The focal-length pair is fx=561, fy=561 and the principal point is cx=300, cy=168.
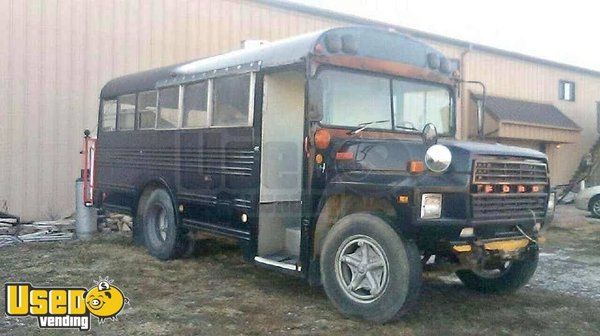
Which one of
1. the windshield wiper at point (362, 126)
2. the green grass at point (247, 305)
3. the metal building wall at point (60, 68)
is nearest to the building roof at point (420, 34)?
the metal building wall at point (60, 68)

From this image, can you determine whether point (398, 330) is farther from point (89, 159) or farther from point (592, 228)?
point (592, 228)

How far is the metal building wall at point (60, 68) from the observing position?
11.1 meters

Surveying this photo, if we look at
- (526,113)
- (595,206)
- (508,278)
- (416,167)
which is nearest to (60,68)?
(416,167)

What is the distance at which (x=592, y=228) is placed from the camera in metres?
12.7

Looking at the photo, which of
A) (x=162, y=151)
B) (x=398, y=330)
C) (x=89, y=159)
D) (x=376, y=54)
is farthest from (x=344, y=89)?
(x=89, y=159)

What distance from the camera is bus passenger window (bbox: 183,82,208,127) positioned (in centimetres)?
698

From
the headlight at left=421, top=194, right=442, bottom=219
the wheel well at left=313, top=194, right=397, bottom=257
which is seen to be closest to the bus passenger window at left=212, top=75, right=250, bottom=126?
the wheel well at left=313, top=194, right=397, bottom=257

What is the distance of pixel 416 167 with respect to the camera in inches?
189

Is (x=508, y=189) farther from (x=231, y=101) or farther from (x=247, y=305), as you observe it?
(x=231, y=101)

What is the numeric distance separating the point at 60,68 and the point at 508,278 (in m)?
9.63

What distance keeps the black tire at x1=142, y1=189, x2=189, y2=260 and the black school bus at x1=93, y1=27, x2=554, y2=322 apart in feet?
0.11

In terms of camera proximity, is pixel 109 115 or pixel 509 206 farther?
pixel 109 115

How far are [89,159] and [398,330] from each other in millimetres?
6899

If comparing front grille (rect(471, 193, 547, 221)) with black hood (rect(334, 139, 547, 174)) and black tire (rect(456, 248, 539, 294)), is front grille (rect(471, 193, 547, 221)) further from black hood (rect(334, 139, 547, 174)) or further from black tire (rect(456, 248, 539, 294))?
black tire (rect(456, 248, 539, 294))
